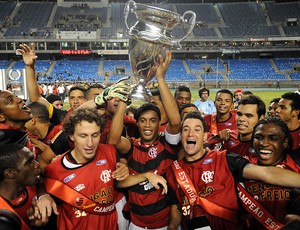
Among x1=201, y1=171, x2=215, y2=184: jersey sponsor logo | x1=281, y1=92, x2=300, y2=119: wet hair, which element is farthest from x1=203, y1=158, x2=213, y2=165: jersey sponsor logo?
x1=281, y1=92, x2=300, y2=119: wet hair

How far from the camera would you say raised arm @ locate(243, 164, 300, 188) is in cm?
235

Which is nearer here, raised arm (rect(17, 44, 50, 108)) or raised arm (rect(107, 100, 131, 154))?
raised arm (rect(107, 100, 131, 154))

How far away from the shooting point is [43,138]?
4016 millimetres

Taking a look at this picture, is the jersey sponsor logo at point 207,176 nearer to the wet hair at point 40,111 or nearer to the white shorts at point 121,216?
the white shorts at point 121,216

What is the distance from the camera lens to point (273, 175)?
2.41m

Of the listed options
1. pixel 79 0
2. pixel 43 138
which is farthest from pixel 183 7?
pixel 43 138

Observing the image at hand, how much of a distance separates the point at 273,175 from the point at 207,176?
21.6 inches

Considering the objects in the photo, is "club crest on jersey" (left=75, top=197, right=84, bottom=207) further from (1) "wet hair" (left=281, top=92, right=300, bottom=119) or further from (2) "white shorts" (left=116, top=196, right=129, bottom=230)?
(1) "wet hair" (left=281, top=92, right=300, bottom=119)

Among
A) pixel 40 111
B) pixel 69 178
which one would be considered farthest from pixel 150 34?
pixel 40 111

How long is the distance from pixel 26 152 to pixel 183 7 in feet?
169

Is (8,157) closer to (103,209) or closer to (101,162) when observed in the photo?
(101,162)

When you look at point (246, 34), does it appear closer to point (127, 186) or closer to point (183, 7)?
point (183, 7)

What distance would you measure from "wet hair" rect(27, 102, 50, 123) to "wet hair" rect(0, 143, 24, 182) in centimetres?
157

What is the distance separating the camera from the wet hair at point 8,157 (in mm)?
2312
